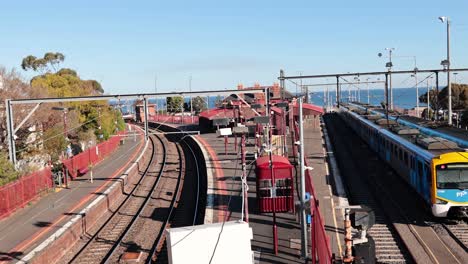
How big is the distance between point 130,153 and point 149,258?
2937 cm

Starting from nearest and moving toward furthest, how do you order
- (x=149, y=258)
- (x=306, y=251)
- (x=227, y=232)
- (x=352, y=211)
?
(x=352, y=211)
(x=227, y=232)
(x=306, y=251)
(x=149, y=258)

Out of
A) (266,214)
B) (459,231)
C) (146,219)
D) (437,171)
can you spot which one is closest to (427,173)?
(437,171)

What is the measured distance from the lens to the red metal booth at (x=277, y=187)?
65.6 feet

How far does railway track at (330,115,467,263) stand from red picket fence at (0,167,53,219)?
15.8 m

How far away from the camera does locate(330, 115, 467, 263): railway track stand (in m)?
15.7

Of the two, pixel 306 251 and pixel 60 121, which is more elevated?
pixel 60 121

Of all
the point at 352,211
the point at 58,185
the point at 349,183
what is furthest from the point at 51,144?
the point at 352,211

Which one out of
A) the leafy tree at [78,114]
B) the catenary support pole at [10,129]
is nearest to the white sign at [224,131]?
the catenary support pole at [10,129]

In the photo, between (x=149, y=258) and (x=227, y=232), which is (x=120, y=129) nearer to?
(x=149, y=258)

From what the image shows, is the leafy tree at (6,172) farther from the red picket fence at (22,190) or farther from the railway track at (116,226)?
the railway track at (116,226)

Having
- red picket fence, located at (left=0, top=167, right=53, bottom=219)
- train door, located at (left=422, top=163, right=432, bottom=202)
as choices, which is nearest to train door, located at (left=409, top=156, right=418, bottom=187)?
train door, located at (left=422, top=163, right=432, bottom=202)

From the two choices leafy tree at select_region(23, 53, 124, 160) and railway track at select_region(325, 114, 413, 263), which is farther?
leafy tree at select_region(23, 53, 124, 160)

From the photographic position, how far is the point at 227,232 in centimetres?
1228

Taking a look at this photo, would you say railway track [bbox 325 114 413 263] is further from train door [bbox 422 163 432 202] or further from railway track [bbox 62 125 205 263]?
railway track [bbox 62 125 205 263]
